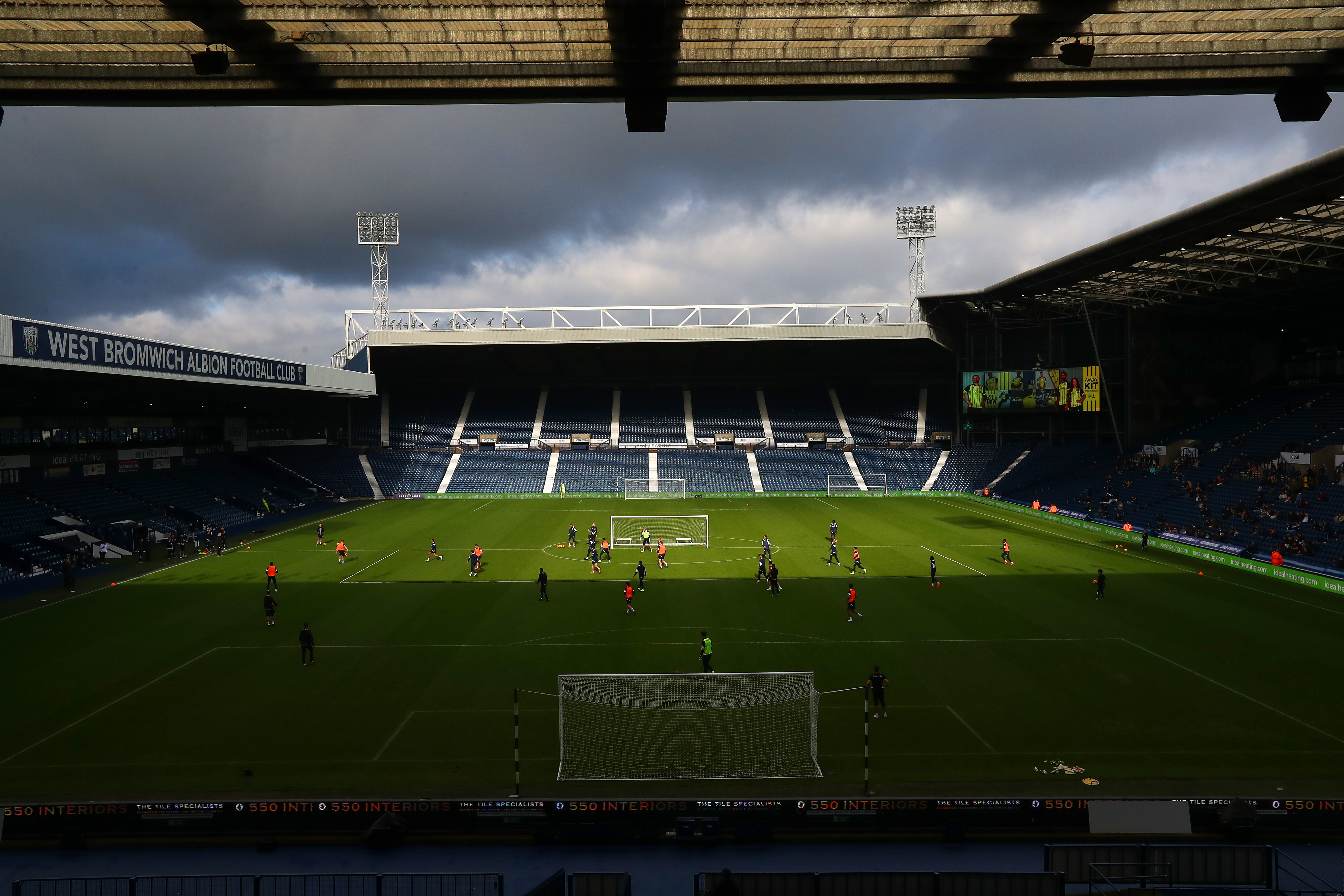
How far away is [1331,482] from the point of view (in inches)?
1401

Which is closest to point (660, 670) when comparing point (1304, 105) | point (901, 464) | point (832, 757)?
point (832, 757)

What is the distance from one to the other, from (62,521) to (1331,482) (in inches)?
2563

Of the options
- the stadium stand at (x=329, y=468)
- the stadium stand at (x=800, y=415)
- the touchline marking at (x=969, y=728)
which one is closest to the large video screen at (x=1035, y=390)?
the stadium stand at (x=800, y=415)

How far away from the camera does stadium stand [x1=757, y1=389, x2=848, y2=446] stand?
70.9m

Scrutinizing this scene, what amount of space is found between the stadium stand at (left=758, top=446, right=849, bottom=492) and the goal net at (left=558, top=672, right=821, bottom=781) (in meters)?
45.8

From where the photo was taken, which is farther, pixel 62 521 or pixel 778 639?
pixel 62 521

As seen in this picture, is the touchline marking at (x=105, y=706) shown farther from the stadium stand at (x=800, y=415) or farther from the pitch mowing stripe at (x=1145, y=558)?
the stadium stand at (x=800, y=415)

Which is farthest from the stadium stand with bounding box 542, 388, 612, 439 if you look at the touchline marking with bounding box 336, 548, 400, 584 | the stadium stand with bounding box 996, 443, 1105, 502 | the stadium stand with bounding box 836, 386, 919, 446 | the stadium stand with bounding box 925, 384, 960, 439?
the stadium stand with bounding box 996, 443, 1105, 502

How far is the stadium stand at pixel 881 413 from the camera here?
70688 millimetres

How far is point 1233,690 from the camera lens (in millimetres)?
16781

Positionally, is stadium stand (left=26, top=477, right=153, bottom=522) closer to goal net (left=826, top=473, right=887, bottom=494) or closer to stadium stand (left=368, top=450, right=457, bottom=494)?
stadium stand (left=368, top=450, right=457, bottom=494)

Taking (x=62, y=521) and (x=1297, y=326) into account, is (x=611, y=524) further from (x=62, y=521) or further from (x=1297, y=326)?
(x=1297, y=326)

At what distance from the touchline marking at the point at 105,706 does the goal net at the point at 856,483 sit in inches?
1985

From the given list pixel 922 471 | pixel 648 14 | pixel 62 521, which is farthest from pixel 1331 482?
pixel 62 521
